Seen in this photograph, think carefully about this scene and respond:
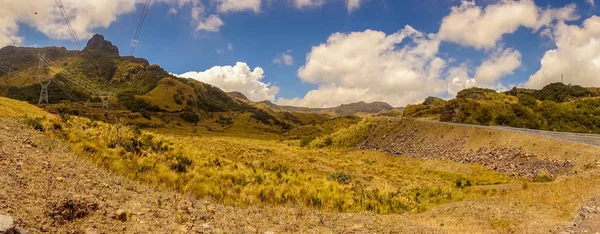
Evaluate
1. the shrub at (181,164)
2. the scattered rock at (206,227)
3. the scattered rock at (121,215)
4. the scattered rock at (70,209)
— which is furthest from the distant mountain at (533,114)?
the scattered rock at (70,209)

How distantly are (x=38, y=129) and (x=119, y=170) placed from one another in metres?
5.29

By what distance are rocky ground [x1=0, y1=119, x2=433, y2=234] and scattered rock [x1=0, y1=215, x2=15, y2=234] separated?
33cm

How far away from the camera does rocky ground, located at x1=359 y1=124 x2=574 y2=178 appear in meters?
28.1

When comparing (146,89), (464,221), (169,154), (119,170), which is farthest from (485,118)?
(146,89)

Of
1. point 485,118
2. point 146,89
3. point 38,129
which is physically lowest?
point 38,129

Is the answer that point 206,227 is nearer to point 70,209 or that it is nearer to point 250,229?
point 250,229

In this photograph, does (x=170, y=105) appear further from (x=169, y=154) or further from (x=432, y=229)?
(x=432, y=229)

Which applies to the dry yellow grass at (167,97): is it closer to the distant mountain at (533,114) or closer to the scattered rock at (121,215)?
the distant mountain at (533,114)

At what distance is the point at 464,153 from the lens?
39594 millimetres

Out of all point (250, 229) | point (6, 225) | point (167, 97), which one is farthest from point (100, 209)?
point (167, 97)

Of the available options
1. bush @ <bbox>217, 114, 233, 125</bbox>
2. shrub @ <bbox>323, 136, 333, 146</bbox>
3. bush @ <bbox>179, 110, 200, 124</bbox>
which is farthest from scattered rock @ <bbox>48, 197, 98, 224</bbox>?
bush @ <bbox>217, 114, 233, 125</bbox>

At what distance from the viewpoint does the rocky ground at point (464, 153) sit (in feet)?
92.1

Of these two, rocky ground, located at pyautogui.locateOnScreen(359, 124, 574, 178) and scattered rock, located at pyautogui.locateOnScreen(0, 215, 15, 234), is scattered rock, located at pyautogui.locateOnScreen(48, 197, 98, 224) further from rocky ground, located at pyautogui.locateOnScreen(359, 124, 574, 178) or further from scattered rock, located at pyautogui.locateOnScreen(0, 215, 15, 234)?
rocky ground, located at pyautogui.locateOnScreen(359, 124, 574, 178)

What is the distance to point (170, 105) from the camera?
164 metres
